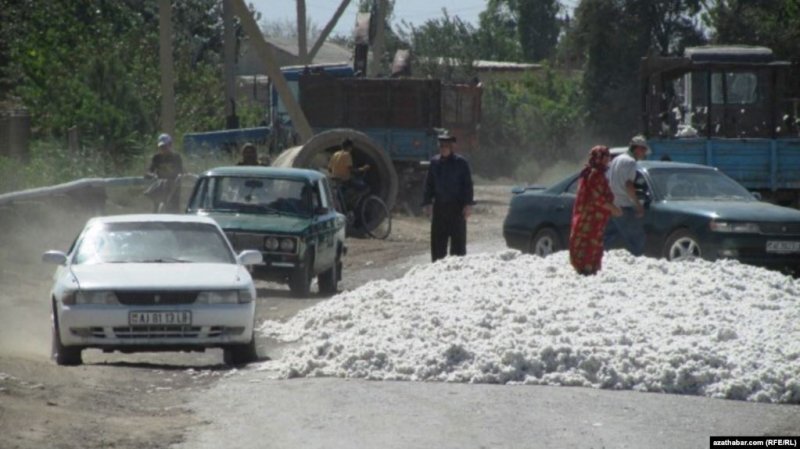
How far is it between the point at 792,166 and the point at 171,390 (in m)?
18.0

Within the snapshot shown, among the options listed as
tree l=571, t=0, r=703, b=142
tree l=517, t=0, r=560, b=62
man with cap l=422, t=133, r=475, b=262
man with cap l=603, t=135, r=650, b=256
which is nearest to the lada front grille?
man with cap l=603, t=135, r=650, b=256

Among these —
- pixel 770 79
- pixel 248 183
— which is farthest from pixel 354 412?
pixel 770 79

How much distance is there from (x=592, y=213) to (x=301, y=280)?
434 cm

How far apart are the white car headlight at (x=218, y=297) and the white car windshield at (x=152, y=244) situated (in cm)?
97

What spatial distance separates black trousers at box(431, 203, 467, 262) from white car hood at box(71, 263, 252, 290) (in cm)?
552

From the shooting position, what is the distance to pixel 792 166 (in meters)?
27.7

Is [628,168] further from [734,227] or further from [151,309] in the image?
[151,309]

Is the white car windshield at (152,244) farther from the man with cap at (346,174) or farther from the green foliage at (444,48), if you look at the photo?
the green foliage at (444,48)

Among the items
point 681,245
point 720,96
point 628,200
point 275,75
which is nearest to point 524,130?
point 275,75

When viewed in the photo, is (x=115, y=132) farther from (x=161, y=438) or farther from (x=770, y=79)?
(x=161, y=438)

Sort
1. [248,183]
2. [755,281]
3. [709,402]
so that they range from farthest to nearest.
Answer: [248,183] → [755,281] → [709,402]

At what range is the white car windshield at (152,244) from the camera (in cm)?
1405

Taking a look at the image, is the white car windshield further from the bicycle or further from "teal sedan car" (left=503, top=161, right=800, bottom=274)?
the bicycle

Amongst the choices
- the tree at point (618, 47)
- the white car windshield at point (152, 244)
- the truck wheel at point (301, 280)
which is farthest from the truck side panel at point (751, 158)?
the tree at point (618, 47)
